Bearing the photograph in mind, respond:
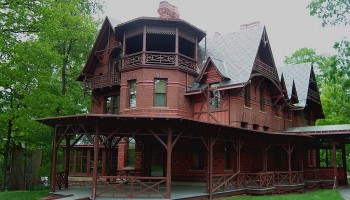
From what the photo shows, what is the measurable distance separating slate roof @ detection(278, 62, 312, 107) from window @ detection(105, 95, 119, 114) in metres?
13.5

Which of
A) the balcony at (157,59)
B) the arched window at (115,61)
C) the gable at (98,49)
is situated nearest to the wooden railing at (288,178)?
the balcony at (157,59)

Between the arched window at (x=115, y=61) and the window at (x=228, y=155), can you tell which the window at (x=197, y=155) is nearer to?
the window at (x=228, y=155)

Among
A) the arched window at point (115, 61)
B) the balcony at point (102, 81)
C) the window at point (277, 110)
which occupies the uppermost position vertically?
the arched window at point (115, 61)

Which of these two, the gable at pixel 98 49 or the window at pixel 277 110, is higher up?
the gable at pixel 98 49

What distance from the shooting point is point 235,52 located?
79.3 ft

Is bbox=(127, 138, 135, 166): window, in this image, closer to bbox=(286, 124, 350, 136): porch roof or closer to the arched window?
the arched window

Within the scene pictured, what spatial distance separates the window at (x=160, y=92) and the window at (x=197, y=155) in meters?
2.98

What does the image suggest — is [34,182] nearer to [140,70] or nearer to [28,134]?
A: [28,134]

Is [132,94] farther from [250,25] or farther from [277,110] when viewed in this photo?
[250,25]

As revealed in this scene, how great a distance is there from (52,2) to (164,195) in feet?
36.9

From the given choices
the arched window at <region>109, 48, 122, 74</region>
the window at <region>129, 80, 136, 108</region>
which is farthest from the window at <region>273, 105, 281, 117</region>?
the arched window at <region>109, 48, 122, 74</region>

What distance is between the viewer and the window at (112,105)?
25.1 metres

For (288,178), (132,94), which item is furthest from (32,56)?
(288,178)

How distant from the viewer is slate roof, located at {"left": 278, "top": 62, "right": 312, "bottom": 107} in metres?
30.5
